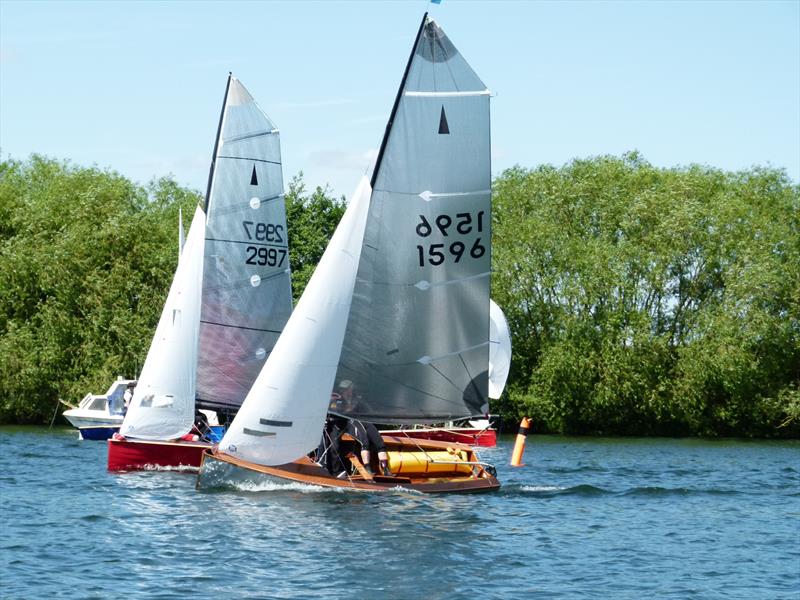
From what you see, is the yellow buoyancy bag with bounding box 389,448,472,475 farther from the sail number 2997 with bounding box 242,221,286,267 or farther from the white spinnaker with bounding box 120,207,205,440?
the sail number 2997 with bounding box 242,221,286,267

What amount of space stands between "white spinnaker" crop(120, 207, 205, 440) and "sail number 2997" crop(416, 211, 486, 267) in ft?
27.0

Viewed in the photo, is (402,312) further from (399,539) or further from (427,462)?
(399,539)

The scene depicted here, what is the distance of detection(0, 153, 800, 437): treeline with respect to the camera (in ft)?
180

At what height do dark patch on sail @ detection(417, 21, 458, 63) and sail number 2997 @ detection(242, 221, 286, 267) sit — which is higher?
dark patch on sail @ detection(417, 21, 458, 63)

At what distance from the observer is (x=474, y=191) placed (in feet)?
88.0

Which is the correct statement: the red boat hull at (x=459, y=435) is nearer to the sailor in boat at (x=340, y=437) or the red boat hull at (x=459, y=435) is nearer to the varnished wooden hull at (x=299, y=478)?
the sailor in boat at (x=340, y=437)

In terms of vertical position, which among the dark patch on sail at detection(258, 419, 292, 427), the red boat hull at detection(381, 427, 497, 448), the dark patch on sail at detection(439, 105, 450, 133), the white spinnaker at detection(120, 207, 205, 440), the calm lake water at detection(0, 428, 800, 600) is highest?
the dark patch on sail at detection(439, 105, 450, 133)

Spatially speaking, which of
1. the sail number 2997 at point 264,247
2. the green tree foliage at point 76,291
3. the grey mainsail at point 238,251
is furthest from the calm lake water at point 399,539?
the green tree foliage at point 76,291

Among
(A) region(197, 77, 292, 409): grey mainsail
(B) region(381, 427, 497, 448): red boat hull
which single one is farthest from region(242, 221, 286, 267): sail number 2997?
(B) region(381, 427, 497, 448): red boat hull

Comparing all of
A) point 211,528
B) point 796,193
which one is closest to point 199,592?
point 211,528

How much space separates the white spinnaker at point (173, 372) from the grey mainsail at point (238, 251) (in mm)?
1259

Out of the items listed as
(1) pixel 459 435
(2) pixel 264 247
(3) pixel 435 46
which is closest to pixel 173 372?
(2) pixel 264 247

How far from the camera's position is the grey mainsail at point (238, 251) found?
34438 mm

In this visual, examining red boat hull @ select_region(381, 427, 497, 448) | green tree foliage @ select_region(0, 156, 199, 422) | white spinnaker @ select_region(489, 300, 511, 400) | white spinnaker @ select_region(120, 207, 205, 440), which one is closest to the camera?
white spinnaker @ select_region(120, 207, 205, 440)
